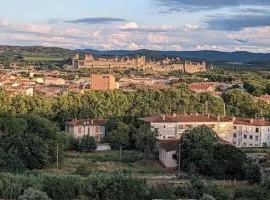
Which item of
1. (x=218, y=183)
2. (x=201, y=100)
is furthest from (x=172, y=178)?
(x=201, y=100)

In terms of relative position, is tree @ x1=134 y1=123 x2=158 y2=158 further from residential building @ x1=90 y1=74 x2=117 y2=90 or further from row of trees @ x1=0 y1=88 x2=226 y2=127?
residential building @ x1=90 y1=74 x2=117 y2=90

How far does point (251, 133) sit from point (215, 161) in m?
16.3

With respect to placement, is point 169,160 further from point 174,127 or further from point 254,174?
point 174,127

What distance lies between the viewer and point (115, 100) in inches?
2302

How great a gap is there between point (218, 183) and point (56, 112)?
90.2 ft

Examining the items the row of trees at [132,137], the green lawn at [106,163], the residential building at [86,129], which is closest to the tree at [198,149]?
the green lawn at [106,163]

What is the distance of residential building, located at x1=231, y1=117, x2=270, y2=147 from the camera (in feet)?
155

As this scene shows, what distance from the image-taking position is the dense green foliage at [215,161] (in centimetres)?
3147

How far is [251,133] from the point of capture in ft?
156

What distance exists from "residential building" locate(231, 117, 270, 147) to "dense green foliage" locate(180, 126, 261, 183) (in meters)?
13.1

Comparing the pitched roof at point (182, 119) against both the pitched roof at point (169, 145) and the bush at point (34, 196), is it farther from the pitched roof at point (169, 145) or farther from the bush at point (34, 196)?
the bush at point (34, 196)

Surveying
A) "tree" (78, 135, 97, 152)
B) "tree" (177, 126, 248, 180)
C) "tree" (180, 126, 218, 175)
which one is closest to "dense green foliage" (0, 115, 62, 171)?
"tree" (78, 135, 97, 152)

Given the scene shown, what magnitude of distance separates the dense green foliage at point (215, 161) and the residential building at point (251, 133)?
43.1 feet

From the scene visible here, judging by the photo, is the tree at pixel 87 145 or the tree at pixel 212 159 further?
the tree at pixel 87 145
